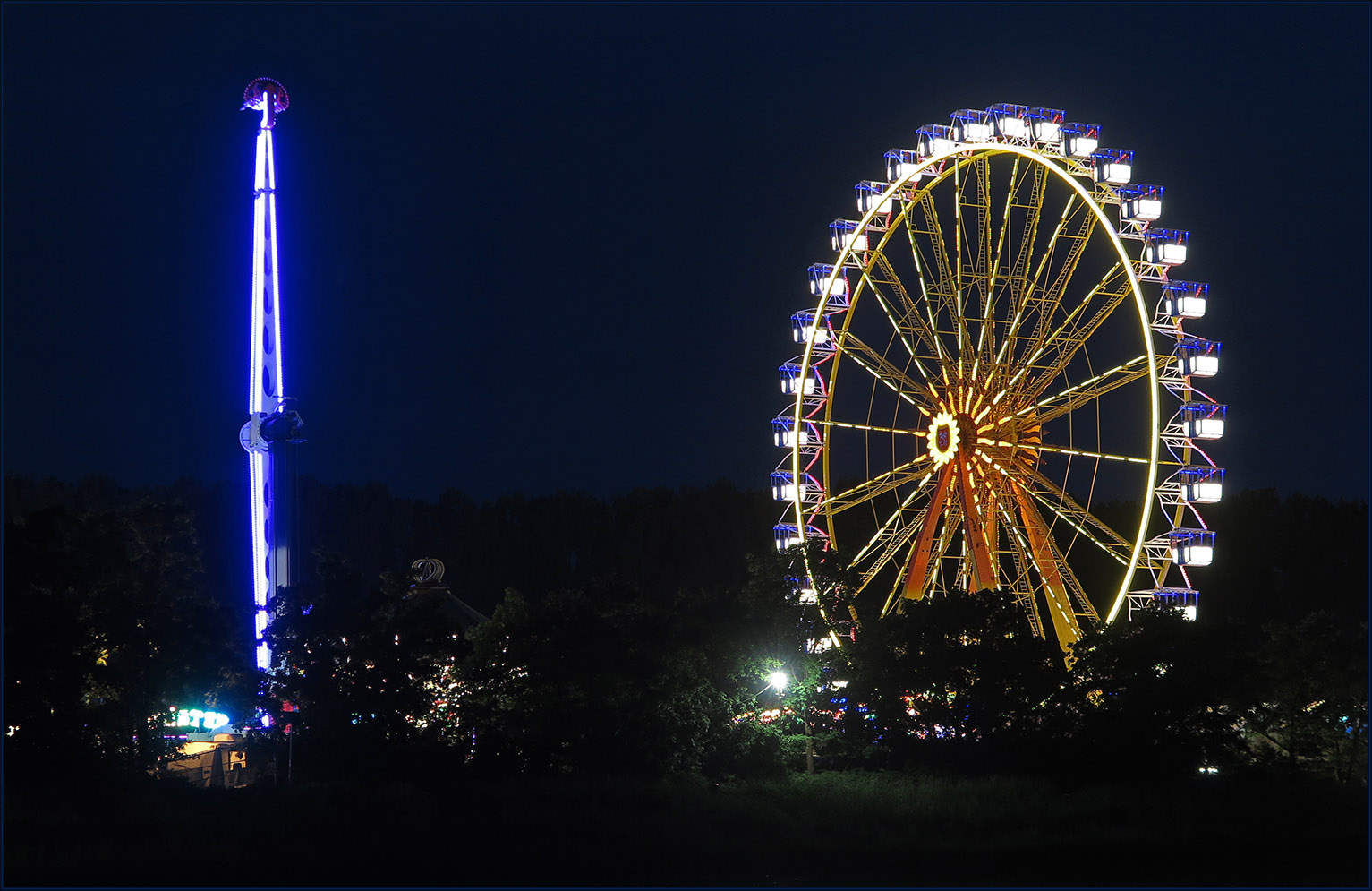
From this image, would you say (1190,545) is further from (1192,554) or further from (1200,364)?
(1200,364)

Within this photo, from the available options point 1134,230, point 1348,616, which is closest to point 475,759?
point 1134,230

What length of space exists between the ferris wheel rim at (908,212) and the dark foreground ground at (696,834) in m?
5.46

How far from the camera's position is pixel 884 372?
41.0 meters

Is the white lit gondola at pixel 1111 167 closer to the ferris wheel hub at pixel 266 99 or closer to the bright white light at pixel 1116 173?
the bright white light at pixel 1116 173

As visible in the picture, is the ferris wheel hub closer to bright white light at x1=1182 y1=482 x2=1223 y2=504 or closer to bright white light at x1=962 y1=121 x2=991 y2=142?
bright white light at x1=962 y1=121 x2=991 y2=142

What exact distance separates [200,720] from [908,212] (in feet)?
65.0

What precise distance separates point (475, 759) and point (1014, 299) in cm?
1636

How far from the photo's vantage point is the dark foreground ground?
2764 centimetres

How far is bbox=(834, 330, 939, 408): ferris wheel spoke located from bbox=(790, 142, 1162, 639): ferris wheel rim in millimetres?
423

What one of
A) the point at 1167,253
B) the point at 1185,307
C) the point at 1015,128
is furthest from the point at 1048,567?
the point at 1015,128

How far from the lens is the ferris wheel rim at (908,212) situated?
3591cm

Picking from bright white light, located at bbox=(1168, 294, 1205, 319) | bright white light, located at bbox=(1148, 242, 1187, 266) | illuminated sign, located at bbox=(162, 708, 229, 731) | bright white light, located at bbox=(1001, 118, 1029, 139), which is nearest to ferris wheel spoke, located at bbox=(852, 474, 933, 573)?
bright white light, located at bbox=(1168, 294, 1205, 319)

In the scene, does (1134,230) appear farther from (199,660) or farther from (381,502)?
(381,502)

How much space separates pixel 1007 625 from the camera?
37219 mm
